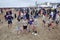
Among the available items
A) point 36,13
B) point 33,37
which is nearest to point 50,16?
point 36,13

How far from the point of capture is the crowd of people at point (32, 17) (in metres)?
2.13

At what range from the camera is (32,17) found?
2160 millimetres

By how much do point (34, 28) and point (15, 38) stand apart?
0.89ft

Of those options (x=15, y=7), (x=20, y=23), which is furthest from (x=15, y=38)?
(x=15, y=7)

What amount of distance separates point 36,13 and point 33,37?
0.31 m

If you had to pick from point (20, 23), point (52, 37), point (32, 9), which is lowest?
point (52, 37)

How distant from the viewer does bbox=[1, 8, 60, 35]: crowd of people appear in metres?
2.13

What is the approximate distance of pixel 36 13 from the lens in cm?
217

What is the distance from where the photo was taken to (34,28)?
2.15 m

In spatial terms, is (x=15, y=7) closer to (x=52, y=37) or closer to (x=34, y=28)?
(x=34, y=28)

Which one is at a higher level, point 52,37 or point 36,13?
point 36,13

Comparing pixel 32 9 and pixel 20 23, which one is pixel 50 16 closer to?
pixel 32 9

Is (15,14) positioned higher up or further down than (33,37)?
higher up

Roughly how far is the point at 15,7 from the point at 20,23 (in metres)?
0.21
